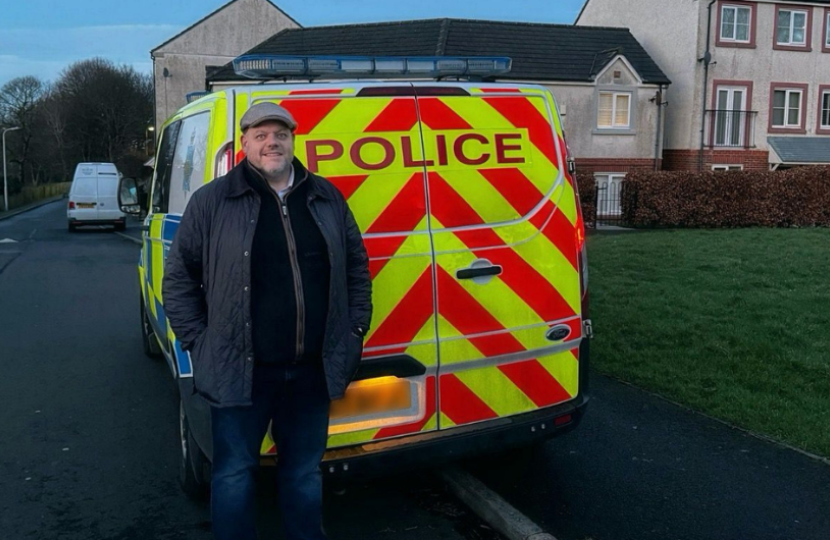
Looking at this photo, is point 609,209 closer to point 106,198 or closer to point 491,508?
point 106,198

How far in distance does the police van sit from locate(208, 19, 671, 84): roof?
27.3 meters

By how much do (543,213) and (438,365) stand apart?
0.90 meters

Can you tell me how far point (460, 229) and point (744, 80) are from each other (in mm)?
32519

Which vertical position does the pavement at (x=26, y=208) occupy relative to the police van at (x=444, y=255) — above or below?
below

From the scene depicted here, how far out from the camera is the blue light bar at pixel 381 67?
4.25 m

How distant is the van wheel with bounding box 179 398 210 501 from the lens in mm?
4172

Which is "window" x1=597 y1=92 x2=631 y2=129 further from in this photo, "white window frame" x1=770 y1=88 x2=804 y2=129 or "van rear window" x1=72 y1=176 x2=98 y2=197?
"van rear window" x1=72 y1=176 x2=98 y2=197

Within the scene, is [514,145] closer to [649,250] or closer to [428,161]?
[428,161]

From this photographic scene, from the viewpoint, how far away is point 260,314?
306cm

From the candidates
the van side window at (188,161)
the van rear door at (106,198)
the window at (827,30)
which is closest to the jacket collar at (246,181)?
the van side window at (188,161)

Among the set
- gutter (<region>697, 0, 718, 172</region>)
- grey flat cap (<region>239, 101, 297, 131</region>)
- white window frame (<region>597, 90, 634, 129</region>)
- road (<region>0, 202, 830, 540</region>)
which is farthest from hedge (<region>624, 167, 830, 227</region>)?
grey flat cap (<region>239, 101, 297, 131</region>)

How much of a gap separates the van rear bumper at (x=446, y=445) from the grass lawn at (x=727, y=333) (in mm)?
1893

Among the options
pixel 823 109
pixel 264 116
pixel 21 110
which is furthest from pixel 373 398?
pixel 21 110

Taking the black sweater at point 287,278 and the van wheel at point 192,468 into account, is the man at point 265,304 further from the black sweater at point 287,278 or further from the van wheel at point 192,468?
the van wheel at point 192,468
